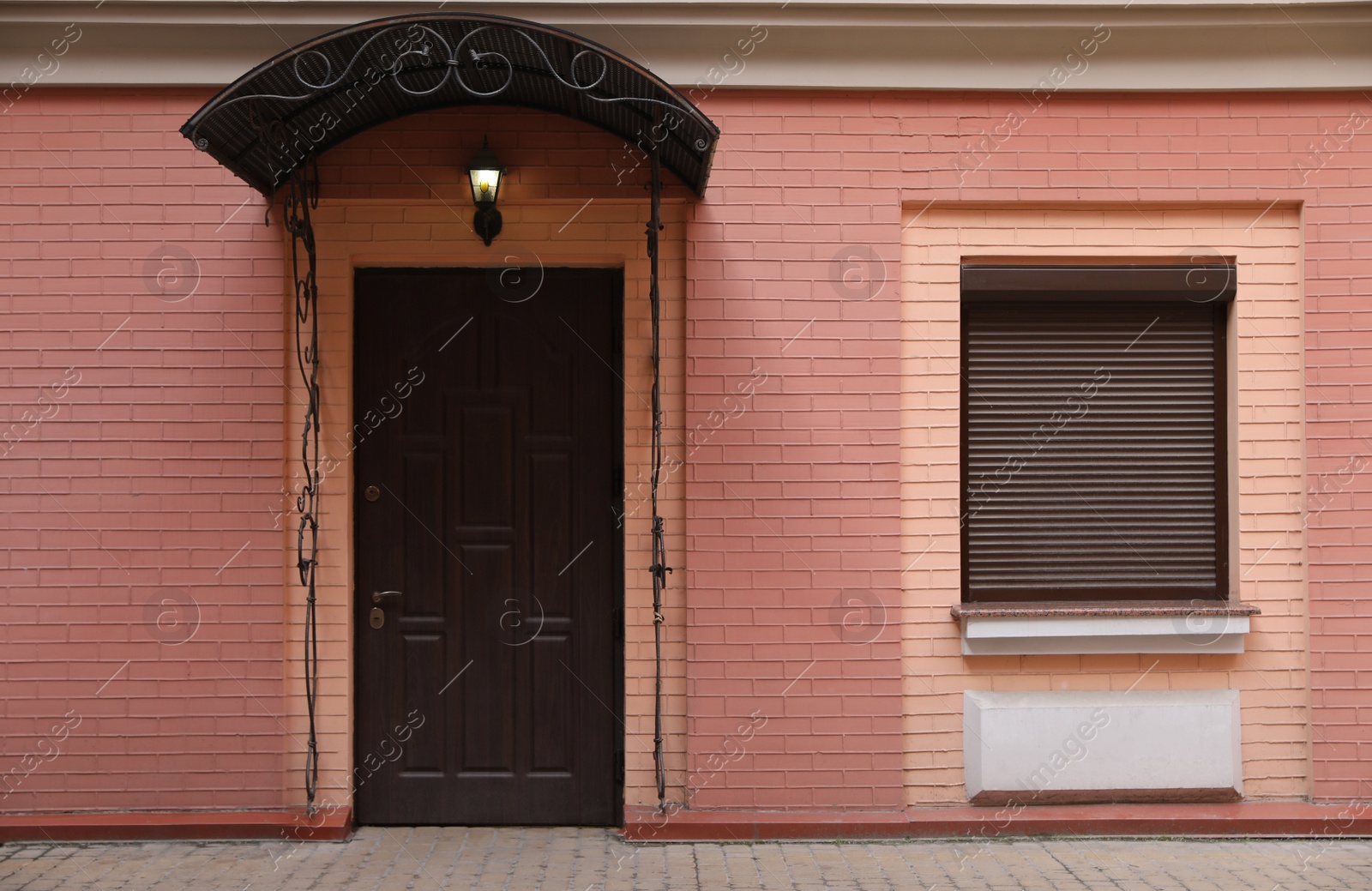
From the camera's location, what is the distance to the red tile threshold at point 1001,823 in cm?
516

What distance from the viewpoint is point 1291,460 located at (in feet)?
17.8

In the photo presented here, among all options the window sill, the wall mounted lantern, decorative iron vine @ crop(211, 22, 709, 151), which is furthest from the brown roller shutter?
the wall mounted lantern

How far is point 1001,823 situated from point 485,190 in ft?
13.3

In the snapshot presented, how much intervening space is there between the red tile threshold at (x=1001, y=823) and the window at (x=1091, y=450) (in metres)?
1.07

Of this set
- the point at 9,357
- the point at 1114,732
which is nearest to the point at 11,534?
the point at 9,357

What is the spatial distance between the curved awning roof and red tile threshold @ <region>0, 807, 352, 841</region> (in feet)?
10.1

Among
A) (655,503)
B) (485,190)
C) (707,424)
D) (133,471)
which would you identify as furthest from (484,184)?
(133,471)

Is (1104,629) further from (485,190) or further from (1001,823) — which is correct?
(485,190)

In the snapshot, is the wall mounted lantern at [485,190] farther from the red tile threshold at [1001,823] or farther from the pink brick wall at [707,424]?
the red tile threshold at [1001,823]

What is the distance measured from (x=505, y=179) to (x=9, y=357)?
262cm

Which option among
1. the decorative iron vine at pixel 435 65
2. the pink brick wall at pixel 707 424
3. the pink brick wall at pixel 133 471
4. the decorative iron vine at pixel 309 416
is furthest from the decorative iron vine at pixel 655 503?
the pink brick wall at pixel 133 471

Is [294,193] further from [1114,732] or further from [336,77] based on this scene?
[1114,732]

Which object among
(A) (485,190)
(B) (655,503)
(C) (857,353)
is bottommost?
(B) (655,503)

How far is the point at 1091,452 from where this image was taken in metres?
5.48
